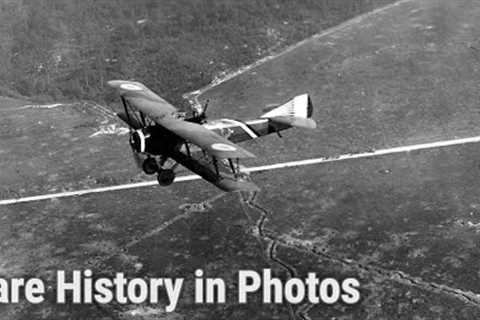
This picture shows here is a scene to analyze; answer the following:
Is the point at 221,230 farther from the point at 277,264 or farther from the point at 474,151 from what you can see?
the point at 474,151

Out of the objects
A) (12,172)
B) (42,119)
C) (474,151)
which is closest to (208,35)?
(42,119)

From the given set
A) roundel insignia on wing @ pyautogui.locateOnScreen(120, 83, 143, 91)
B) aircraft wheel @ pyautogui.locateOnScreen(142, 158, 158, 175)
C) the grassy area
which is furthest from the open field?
roundel insignia on wing @ pyautogui.locateOnScreen(120, 83, 143, 91)

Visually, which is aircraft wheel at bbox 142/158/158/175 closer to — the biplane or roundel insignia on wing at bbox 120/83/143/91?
the biplane

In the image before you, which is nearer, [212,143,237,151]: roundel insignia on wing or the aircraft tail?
[212,143,237,151]: roundel insignia on wing

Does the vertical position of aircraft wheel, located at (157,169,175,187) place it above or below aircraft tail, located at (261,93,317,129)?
below

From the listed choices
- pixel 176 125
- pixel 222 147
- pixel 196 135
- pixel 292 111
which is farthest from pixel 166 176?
pixel 292 111

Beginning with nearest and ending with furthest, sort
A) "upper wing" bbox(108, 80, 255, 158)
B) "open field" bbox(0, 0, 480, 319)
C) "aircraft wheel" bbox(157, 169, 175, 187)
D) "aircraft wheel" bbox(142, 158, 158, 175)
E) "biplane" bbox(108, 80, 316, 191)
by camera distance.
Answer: "open field" bbox(0, 0, 480, 319), "upper wing" bbox(108, 80, 255, 158), "biplane" bbox(108, 80, 316, 191), "aircraft wheel" bbox(157, 169, 175, 187), "aircraft wheel" bbox(142, 158, 158, 175)
